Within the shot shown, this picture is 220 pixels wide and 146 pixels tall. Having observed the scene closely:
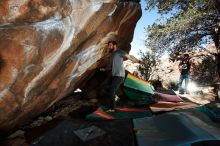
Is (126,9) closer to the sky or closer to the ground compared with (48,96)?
closer to the sky

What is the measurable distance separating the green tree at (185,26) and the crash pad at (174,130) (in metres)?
5.14

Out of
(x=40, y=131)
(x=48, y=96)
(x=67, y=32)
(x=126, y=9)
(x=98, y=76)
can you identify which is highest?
(x=126, y=9)

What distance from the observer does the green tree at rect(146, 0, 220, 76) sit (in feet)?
31.3

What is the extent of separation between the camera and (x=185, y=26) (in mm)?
9578

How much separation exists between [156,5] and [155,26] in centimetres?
140

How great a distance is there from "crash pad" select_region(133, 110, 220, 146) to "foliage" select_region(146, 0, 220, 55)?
16.9 ft

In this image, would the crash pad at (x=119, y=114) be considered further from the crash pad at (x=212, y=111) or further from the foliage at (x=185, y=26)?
the foliage at (x=185, y=26)

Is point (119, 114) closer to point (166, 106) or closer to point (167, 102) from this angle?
point (166, 106)

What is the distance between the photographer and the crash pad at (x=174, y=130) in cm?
426

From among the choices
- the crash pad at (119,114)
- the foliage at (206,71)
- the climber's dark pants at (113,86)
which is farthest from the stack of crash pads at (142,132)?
the foliage at (206,71)

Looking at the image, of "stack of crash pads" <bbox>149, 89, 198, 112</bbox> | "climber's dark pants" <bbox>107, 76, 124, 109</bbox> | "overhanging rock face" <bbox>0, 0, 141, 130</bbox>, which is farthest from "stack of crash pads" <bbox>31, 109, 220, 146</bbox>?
"stack of crash pads" <bbox>149, 89, 198, 112</bbox>

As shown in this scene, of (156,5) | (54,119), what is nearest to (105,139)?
(54,119)

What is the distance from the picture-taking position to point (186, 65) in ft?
34.2

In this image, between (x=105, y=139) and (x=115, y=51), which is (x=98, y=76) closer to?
(x=115, y=51)
